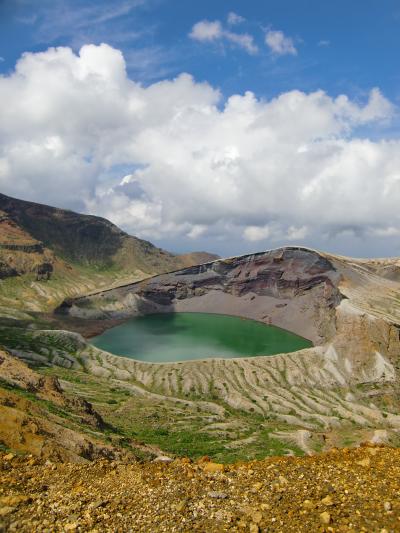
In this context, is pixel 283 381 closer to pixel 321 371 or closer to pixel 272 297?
pixel 321 371

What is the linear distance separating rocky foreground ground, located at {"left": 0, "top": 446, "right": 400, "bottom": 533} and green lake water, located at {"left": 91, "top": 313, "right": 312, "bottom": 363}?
325ft

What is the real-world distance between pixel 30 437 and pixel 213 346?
114 metres

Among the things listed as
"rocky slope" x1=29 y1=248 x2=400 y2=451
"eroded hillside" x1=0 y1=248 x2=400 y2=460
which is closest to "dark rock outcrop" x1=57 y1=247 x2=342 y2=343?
"rocky slope" x1=29 y1=248 x2=400 y2=451

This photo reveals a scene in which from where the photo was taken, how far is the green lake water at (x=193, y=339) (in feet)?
406

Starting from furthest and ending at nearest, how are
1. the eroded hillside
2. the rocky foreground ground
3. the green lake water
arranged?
the green lake water, the eroded hillside, the rocky foreground ground

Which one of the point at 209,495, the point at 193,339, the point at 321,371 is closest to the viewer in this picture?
the point at 209,495

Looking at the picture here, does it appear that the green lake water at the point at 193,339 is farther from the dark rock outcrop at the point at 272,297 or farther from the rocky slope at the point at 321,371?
the rocky slope at the point at 321,371

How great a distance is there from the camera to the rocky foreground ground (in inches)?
513

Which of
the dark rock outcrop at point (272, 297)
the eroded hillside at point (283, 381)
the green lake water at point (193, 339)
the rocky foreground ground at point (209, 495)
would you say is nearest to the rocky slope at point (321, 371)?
the eroded hillside at point (283, 381)

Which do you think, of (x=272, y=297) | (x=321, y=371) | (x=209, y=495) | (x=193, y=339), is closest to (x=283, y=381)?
(x=321, y=371)

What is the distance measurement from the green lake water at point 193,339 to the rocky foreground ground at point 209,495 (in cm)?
9909

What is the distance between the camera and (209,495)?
49.1ft

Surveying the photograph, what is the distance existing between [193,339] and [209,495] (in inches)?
5071

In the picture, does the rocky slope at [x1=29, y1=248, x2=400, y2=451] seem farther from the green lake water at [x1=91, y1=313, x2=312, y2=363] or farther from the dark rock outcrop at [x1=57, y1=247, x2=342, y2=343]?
the green lake water at [x1=91, y1=313, x2=312, y2=363]
